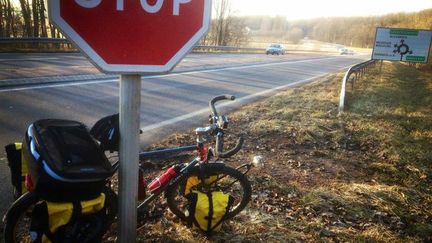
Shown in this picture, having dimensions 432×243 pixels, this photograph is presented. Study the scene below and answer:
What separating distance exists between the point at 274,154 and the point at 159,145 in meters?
1.90

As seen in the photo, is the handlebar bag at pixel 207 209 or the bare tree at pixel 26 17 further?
the bare tree at pixel 26 17

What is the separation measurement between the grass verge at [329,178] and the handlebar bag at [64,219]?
88cm

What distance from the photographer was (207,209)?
3.12 metres

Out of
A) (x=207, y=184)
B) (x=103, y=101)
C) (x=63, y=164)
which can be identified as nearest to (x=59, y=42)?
(x=103, y=101)

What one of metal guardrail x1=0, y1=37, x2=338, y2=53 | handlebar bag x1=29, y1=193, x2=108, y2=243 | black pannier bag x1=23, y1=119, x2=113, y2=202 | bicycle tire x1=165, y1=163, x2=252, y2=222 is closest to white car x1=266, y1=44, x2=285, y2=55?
metal guardrail x1=0, y1=37, x2=338, y2=53

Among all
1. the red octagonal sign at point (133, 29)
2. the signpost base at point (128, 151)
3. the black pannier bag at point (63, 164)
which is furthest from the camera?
the black pannier bag at point (63, 164)

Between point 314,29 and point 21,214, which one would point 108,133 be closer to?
point 21,214

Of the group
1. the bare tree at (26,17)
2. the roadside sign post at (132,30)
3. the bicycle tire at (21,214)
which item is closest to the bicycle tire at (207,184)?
the bicycle tire at (21,214)

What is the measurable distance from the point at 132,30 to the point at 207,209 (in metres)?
1.95

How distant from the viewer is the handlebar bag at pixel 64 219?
224 cm

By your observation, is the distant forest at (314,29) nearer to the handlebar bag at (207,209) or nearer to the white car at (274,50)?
the white car at (274,50)

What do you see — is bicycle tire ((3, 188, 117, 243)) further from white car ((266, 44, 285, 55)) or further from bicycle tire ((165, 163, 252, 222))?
white car ((266, 44, 285, 55))

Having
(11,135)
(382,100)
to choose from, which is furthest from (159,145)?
(382,100)

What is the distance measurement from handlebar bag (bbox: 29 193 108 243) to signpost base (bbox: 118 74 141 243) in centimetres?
28
